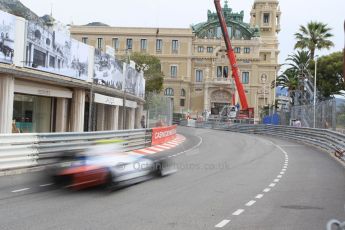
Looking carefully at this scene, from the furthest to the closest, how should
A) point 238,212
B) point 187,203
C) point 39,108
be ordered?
point 39,108 → point 187,203 → point 238,212

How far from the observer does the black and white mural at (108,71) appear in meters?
28.2

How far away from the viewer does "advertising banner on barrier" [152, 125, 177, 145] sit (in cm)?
2980

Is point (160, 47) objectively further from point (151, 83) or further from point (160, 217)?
point (160, 217)

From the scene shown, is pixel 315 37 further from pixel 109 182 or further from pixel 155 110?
pixel 109 182

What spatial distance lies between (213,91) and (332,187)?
10330cm

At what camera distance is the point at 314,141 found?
35312mm

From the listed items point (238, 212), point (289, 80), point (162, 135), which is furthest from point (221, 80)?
point (238, 212)

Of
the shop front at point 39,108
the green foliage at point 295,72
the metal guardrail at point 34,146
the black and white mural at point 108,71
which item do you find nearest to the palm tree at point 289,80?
the green foliage at point 295,72

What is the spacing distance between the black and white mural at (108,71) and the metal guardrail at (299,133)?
12595 millimetres

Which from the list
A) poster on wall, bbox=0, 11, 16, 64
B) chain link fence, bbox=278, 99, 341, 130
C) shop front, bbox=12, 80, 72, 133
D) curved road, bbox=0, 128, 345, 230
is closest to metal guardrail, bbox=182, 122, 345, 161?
chain link fence, bbox=278, 99, 341, 130

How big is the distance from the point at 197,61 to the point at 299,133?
261ft

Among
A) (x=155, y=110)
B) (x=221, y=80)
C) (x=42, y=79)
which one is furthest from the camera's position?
(x=221, y=80)

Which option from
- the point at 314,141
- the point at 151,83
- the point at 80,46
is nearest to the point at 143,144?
the point at 80,46

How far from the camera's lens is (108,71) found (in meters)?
30.0
